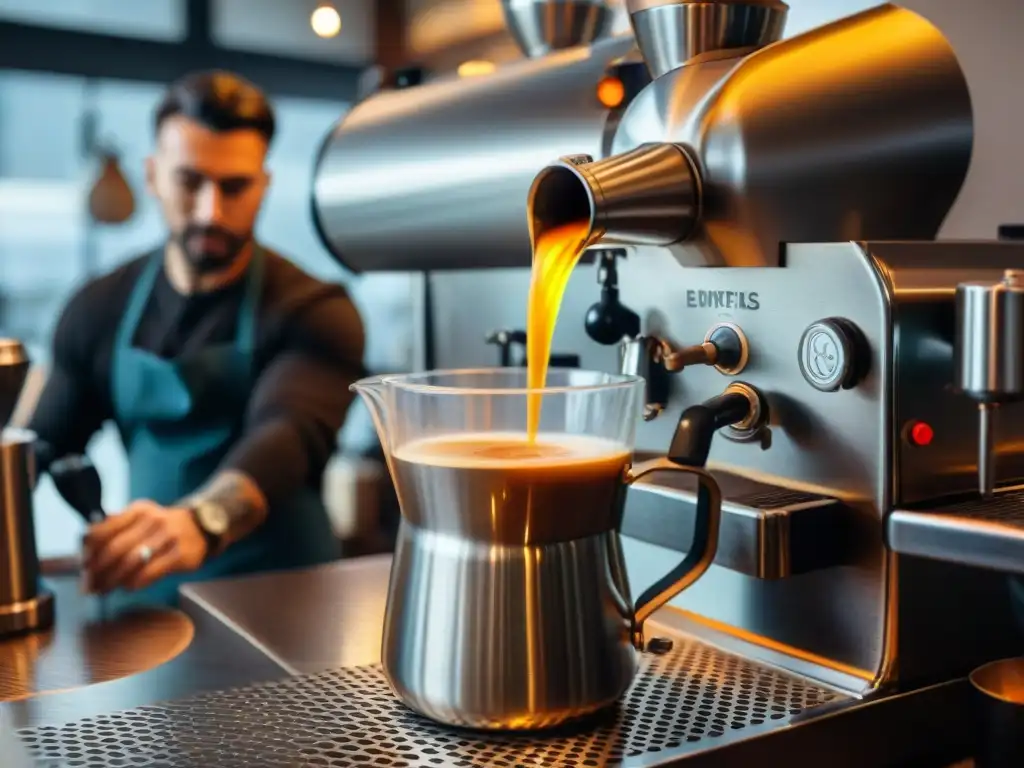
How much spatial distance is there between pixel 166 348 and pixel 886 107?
1.51 m

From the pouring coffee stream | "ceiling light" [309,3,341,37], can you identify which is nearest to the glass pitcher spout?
the pouring coffee stream

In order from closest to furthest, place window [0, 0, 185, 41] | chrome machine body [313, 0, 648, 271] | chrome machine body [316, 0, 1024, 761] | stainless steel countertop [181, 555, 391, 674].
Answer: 1. chrome machine body [316, 0, 1024, 761]
2. stainless steel countertop [181, 555, 391, 674]
3. chrome machine body [313, 0, 648, 271]
4. window [0, 0, 185, 41]

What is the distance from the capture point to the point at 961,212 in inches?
40.5

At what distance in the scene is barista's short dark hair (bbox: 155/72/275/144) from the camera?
81.6 inches

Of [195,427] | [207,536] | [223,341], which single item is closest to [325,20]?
[223,341]

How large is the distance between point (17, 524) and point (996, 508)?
0.87m

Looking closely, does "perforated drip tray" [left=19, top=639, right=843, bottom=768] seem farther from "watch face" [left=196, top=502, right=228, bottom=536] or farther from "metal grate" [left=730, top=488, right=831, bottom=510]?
"watch face" [left=196, top=502, right=228, bottom=536]

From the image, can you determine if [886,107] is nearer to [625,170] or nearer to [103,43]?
[625,170]

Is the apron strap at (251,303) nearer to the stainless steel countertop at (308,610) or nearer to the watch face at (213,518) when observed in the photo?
the watch face at (213,518)

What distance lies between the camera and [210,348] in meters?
2.00

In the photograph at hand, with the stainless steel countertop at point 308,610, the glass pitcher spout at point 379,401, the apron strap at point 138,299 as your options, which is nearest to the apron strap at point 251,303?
the apron strap at point 138,299

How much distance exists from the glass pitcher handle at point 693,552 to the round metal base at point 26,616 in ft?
2.20

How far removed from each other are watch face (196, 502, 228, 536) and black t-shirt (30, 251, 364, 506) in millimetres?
263

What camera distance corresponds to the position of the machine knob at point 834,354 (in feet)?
2.47
